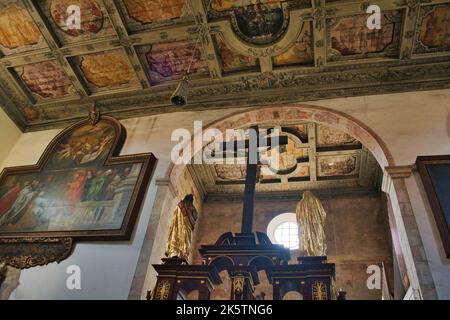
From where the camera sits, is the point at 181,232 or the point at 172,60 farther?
the point at 172,60

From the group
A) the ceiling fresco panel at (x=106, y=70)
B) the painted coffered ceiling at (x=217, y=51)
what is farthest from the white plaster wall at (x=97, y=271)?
the ceiling fresco panel at (x=106, y=70)

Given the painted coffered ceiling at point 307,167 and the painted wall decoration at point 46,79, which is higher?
the painted coffered ceiling at point 307,167

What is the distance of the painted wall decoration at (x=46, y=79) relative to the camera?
880cm

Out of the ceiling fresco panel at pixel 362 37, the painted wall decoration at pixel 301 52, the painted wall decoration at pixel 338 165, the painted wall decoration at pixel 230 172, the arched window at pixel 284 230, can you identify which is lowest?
the arched window at pixel 284 230

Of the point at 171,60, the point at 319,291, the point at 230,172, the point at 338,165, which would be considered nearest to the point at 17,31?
the point at 171,60

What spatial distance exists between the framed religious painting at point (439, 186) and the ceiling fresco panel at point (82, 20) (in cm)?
675

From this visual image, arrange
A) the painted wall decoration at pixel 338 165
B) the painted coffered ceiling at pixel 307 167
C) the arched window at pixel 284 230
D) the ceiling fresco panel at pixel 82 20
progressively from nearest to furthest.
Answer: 1. the ceiling fresco panel at pixel 82 20
2. the painted coffered ceiling at pixel 307 167
3. the painted wall decoration at pixel 338 165
4. the arched window at pixel 284 230

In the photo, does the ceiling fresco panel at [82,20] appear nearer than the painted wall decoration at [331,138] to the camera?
Yes

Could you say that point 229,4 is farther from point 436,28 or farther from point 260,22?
point 436,28

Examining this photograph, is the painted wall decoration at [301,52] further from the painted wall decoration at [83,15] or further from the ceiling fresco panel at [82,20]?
the painted wall decoration at [83,15]

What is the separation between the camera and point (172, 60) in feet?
27.3

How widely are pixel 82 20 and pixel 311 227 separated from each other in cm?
645

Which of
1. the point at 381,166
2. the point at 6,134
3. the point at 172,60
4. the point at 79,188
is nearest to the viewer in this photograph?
the point at 381,166

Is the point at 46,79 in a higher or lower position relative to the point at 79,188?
higher
